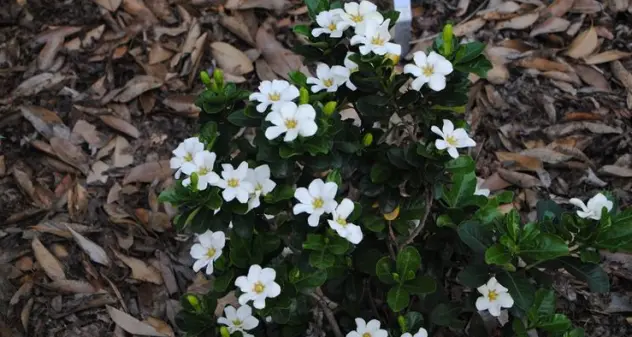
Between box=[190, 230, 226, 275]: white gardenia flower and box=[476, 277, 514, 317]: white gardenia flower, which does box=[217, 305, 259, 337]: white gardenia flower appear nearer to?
box=[190, 230, 226, 275]: white gardenia flower

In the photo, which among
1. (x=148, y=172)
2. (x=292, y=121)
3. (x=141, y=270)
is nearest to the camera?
(x=292, y=121)

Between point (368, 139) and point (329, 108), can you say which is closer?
point (329, 108)

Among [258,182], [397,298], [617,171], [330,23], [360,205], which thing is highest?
[330,23]

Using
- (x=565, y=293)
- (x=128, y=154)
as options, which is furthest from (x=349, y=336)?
(x=128, y=154)

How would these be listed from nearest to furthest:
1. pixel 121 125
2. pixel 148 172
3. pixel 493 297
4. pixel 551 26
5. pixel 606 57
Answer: pixel 493 297 → pixel 148 172 → pixel 121 125 → pixel 606 57 → pixel 551 26

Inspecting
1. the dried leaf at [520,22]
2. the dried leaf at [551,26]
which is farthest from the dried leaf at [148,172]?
the dried leaf at [551,26]

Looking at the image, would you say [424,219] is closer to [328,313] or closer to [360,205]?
[360,205]

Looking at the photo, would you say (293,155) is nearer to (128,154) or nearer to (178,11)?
(128,154)

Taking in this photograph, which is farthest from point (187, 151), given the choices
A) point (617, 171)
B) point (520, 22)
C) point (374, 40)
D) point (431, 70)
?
point (520, 22)

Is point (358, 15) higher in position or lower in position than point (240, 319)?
higher
